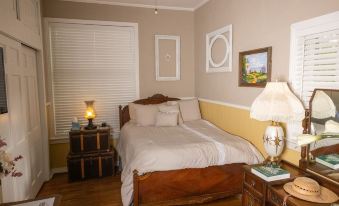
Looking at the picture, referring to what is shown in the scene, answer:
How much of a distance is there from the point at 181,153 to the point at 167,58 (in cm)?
221

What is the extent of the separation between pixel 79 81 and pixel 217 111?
87.9 inches

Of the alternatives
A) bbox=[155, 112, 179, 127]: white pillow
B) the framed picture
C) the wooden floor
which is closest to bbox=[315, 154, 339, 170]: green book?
the framed picture

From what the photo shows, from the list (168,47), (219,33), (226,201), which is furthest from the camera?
(168,47)

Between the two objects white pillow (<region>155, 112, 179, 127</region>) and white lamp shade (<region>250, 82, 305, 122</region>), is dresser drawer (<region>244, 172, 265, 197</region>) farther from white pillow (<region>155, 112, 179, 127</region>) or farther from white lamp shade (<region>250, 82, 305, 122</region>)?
white pillow (<region>155, 112, 179, 127</region>)

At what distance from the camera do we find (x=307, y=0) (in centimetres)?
203

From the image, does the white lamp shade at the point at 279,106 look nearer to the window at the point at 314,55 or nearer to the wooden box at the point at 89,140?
the window at the point at 314,55

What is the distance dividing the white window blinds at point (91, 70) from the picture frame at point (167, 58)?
39cm

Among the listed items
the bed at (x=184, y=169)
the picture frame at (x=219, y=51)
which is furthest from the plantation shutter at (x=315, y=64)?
the picture frame at (x=219, y=51)

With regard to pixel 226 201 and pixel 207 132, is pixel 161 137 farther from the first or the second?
pixel 226 201

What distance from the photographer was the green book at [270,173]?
1811 mm

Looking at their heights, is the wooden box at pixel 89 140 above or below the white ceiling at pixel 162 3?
below

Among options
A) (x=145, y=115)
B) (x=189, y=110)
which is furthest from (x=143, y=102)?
(x=189, y=110)

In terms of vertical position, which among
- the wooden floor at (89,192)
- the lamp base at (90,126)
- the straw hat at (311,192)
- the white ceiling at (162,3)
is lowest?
the wooden floor at (89,192)

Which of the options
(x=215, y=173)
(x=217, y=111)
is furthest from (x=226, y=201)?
(x=217, y=111)
